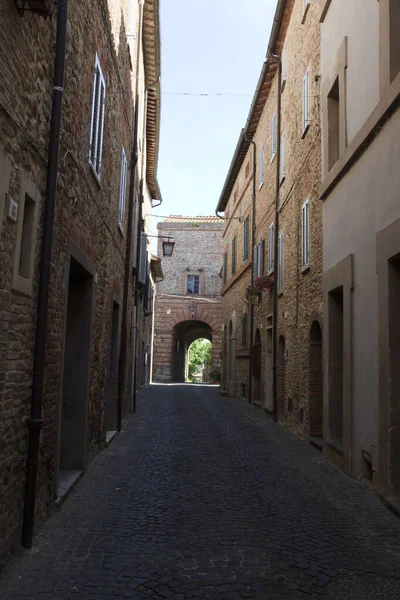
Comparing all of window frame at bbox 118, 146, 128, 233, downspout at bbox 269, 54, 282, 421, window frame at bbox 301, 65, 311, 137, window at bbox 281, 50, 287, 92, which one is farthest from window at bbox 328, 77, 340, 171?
window at bbox 281, 50, 287, 92

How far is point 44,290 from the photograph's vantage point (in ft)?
14.7

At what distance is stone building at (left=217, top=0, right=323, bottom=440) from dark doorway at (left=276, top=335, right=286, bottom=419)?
0.02 meters

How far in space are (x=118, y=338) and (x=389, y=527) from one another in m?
6.80

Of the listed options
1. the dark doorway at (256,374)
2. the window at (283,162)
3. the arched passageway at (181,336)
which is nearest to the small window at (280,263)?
the window at (283,162)

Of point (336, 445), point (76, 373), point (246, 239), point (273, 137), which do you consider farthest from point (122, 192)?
point (246, 239)

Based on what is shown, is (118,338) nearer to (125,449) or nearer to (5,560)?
(125,449)

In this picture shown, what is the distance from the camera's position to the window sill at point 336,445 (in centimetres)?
774

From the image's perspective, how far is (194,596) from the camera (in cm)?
341

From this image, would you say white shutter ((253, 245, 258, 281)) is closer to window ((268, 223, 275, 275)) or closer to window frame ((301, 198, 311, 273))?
window ((268, 223, 275, 275))

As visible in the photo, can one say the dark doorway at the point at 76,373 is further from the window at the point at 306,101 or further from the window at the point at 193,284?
the window at the point at 193,284

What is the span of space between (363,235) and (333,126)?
2.91 meters

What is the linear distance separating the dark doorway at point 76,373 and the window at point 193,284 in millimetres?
28862

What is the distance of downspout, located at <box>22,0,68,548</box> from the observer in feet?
14.1

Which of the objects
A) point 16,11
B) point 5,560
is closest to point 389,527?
point 5,560
